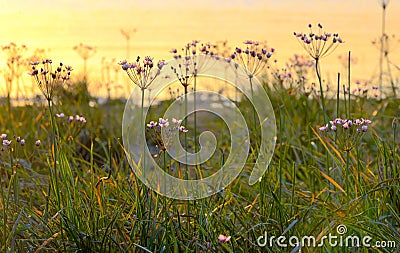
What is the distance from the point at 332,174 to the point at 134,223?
4.65 ft

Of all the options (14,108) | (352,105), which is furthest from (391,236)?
(14,108)

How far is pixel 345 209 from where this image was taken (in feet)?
9.08

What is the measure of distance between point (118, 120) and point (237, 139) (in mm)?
1321

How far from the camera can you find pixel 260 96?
5.93m

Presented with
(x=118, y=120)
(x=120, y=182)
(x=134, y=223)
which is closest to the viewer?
(x=134, y=223)

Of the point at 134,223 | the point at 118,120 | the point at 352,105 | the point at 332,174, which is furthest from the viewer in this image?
the point at 118,120

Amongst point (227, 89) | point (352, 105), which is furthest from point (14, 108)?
point (352, 105)

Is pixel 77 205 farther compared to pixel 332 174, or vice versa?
pixel 332 174

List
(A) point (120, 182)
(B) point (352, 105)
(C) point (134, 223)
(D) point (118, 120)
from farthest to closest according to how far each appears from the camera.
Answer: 1. (D) point (118, 120)
2. (B) point (352, 105)
3. (A) point (120, 182)
4. (C) point (134, 223)

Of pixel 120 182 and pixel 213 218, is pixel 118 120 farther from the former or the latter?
pixel 213 218

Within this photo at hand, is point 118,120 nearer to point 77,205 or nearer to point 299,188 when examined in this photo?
point 299,188

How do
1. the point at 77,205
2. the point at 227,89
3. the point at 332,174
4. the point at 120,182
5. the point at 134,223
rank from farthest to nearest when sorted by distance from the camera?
1. the point at 227,89
2. the point at 332,174
3. the point at 120,182
4. the point at 77,205
5. the point at 134,223

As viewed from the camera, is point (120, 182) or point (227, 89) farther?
point (227, 89)

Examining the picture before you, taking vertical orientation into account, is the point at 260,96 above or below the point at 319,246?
above
